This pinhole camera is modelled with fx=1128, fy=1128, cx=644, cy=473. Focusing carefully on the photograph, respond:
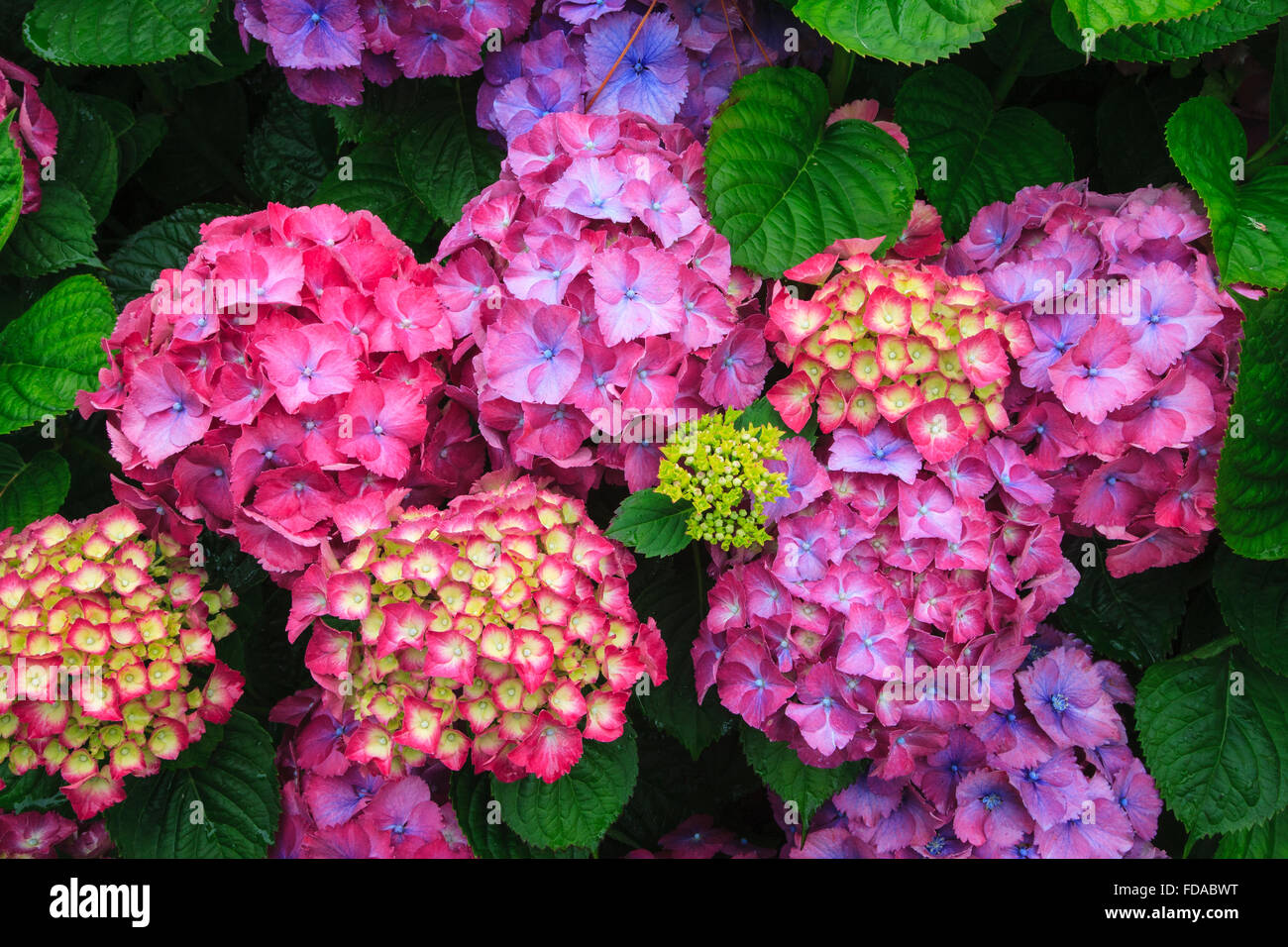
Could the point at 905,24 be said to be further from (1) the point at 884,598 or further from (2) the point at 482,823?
(2) the point at 482,823

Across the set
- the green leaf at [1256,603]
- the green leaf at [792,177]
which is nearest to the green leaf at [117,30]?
the green leaf at [792,177]

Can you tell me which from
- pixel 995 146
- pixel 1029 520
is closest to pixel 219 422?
pixel 1029 520

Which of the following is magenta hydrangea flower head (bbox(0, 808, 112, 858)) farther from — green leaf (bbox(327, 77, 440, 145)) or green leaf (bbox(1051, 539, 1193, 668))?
green leaf (bbox(1051, 539, 1193, 668))

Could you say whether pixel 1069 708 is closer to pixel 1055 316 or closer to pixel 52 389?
pixel 1055 316

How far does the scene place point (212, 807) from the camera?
1.56m

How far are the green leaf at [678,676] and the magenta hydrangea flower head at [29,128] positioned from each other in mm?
1072

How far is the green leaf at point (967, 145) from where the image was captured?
1658mm

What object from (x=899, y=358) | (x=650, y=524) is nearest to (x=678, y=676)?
(x=650, y=524)

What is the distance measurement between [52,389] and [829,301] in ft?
3.46

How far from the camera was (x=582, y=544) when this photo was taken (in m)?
1.37

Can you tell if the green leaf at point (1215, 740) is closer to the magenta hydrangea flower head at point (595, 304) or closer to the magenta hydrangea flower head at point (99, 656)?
the magenta hydrangea flower head at point (595, 304)

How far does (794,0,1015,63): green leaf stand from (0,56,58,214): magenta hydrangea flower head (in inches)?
43.7

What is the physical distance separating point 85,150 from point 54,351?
40 centimetres

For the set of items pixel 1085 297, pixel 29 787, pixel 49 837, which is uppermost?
pixel 1085 297
